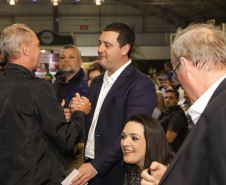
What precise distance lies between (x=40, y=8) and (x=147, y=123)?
73.3 ft

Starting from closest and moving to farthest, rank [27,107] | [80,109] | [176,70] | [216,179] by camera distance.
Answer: [216,179]
[176,70]
[27,107]
[80,109]

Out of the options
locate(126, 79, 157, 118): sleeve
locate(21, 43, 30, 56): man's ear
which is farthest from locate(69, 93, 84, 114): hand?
locate(21, 43, 30, 56): man's ear

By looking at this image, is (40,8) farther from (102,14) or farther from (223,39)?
(223,39)

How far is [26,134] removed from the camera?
6.04ft

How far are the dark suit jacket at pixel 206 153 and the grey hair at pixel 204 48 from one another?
19 cm

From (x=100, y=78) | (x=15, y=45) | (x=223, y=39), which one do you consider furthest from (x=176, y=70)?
(x=100, y=78)

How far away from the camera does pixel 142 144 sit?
87.4 inches

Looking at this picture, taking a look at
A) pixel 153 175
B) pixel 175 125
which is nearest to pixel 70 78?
pixel 175 125

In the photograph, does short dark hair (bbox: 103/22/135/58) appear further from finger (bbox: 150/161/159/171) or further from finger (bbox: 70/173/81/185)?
finger (bbox: 150/161/159/171)

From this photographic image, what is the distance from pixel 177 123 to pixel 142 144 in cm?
207

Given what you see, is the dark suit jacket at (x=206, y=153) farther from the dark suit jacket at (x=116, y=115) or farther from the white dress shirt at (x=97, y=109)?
the white dress shirt at (x=97, y=109)

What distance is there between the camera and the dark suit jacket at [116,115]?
2182 millimetres

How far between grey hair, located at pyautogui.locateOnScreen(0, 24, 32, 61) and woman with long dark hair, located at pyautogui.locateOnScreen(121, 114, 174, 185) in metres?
0.82

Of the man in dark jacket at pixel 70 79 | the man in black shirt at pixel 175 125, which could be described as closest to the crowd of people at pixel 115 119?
the man in dark jacket at pixel 70 79
